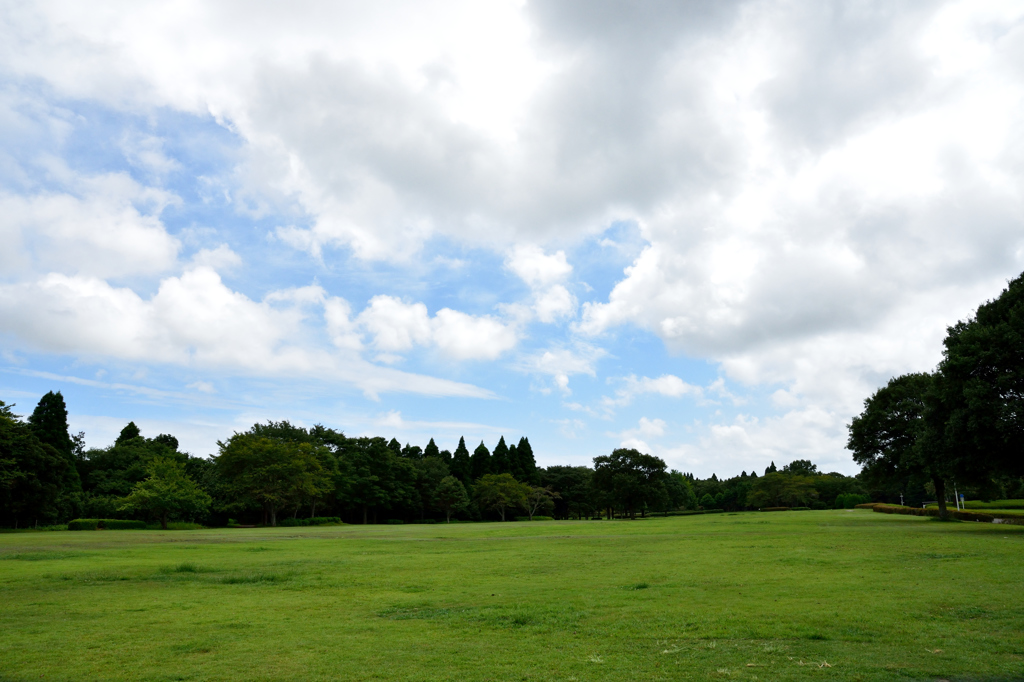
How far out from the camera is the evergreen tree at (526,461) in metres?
118

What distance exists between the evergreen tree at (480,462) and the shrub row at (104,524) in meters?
61.4

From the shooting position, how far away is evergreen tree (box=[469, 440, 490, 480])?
374 feet

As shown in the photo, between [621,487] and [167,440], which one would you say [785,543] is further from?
[167,440]

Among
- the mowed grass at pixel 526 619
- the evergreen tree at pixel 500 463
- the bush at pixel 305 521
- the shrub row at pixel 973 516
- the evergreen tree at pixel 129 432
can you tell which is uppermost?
the evergreen tree at pixel 129 432

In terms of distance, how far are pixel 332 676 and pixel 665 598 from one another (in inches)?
312

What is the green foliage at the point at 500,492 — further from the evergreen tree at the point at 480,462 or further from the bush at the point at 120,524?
the bush at the point at 120,524

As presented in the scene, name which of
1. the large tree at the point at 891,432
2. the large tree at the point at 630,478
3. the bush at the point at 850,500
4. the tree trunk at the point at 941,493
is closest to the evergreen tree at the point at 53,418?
the large tree at the point at 630,478

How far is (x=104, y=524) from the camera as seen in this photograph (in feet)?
191

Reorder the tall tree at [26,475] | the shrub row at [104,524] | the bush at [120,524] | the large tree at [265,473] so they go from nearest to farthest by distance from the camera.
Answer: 1. the tall tree at [26,475]
2. the shrub row at [104,524]
3. the bush at [120,524]
4. the large tree at [265,473]

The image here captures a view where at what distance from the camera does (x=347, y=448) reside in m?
99.2

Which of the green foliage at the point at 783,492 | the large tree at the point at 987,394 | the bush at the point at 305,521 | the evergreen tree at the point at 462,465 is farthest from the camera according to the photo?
the green foliage at the point at 783,492

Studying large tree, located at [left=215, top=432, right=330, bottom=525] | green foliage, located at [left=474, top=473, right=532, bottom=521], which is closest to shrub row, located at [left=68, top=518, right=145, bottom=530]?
large tree, located at [left=215, top=432, right=330, bottom=525]

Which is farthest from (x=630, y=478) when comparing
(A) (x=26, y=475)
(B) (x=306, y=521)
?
(A) (x=26, y=475)

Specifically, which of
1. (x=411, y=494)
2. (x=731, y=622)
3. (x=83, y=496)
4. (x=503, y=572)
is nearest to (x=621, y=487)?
(x=411, y=494)
